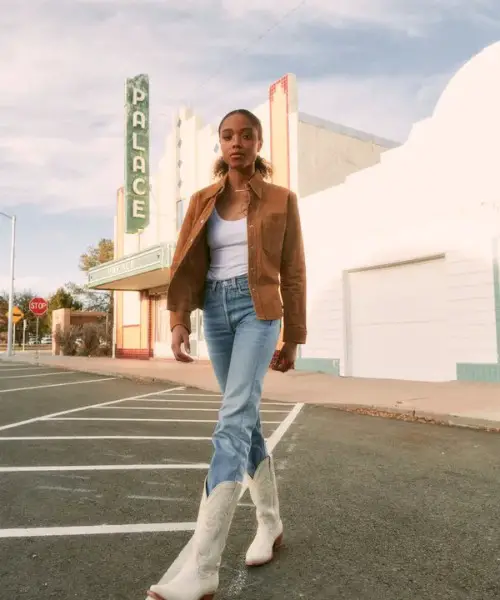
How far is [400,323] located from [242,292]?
10.2 m

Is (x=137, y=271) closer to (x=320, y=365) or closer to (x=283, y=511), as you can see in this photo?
(x=320, y=365)

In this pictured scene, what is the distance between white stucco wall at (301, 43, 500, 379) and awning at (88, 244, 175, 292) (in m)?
6.30

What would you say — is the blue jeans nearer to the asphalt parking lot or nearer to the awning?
the asphalt parking lot

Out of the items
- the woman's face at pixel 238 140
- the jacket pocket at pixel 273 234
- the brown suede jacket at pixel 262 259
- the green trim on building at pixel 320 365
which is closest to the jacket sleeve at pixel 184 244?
the brown suede jacket at pixel 262 259

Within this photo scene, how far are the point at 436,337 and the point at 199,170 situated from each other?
39.0 feet

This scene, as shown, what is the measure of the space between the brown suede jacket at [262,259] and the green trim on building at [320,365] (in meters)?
11.2

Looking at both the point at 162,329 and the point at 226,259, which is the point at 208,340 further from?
the point at 162,329

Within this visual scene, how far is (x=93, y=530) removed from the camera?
114 inches

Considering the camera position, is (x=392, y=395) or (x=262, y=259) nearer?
(x=262, y=259)

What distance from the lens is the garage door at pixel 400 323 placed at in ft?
36.9

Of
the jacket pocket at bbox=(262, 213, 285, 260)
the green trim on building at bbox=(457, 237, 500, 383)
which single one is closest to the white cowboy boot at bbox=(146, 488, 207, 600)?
the jacket pocket at bbox=(262, 213, 285, 260)

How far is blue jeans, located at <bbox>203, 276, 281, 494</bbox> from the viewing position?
85.9 inches

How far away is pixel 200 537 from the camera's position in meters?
2.05

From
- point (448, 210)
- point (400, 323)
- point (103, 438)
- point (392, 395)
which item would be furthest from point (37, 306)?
point (103, 438)
